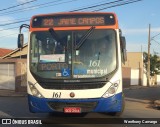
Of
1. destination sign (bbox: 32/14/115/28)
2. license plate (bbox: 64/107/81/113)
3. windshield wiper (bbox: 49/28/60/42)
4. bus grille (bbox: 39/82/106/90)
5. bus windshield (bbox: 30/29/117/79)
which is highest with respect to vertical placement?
destination sign (bbox: 32/14/115/28)

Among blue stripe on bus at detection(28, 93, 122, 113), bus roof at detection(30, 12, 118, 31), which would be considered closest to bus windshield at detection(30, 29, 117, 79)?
bus roof at detection(30, 12, 118, 31)

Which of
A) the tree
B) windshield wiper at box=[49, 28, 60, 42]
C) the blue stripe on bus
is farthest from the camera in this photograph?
the tree

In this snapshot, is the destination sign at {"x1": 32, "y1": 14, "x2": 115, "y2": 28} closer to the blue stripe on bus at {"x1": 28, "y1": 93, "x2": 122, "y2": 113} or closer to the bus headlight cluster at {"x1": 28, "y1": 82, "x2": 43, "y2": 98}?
the bus headlight cluster at {"x1": 28, "y1": 82, "x2": 43, "y2": 98}

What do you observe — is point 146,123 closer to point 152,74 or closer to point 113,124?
point 113,124

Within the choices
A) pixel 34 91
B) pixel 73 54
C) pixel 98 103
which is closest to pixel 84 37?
pixel 73 54

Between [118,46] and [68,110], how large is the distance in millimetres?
2339

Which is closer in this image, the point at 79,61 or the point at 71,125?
the point at 79,61

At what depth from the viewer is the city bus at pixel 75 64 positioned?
10523 mm

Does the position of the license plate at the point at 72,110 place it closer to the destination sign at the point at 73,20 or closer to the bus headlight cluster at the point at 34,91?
the bus headlight cluster at the point at 34,91

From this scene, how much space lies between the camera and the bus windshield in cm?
1067

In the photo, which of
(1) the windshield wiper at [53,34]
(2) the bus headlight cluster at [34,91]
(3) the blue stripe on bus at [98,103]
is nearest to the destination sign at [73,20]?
(1) the windshield wiper at [53,34]

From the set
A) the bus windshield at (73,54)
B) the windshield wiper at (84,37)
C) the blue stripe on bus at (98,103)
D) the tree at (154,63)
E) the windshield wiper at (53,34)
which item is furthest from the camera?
the tree at (154,63)

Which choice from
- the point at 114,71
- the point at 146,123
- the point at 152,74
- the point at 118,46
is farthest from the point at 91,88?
the point at 152,74

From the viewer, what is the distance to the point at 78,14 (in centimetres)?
1142
